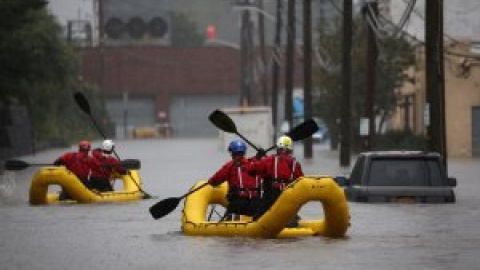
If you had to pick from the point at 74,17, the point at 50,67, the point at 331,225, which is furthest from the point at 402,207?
the point at 74,17

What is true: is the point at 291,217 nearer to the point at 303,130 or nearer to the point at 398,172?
the point at 303,130

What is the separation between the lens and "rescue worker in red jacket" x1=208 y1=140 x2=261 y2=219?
77.8 ft

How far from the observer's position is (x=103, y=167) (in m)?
33.9

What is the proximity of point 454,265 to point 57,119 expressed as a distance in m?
85.1

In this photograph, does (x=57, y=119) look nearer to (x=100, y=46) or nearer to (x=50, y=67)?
(x=100, y=46)

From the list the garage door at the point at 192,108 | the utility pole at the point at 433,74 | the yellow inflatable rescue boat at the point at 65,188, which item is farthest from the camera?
the garage door at the point at 192,108

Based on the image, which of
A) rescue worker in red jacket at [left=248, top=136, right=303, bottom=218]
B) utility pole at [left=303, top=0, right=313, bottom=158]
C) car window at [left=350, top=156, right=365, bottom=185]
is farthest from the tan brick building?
rescue worker in red jacket at [left=248, top=136, right=303, bottom=218]

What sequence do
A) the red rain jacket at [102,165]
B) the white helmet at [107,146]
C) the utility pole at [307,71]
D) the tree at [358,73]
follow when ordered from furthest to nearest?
the tree at [358,73] < the utility pole at [307,71] < the white helmet at [107,146] < the red rain jacket at [102,165]

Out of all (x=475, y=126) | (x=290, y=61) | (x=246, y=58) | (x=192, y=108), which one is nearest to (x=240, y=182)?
(x=475, y=126)

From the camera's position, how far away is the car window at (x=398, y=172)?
31.6 metres

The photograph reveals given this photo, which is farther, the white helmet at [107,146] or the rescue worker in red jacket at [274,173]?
the white helmet at [107,146]

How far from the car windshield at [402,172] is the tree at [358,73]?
36981 mm

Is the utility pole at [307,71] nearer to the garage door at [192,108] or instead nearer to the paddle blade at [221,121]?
the paddle blade at [221,121]

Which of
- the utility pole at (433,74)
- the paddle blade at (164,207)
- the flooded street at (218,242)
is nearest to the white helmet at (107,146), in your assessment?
the flooded street at (218,242)
